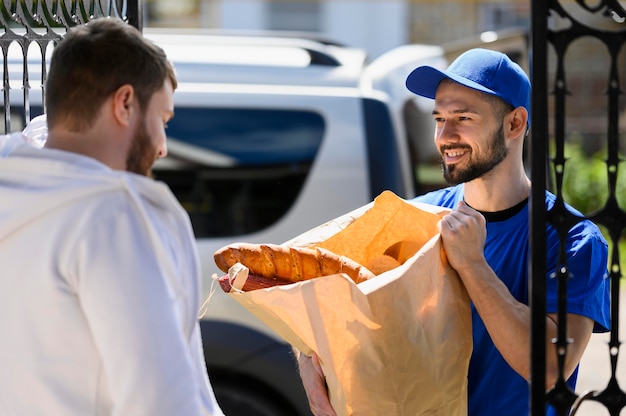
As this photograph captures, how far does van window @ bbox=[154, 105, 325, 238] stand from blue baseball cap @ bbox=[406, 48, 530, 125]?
2.30 meters

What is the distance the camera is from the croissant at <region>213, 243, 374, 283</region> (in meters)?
2.24

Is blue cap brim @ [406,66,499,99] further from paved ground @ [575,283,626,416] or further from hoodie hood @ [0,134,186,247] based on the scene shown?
paved ground @ [575,283,626,416]

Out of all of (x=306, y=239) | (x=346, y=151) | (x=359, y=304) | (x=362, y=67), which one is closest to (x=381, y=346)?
(x=359, y=304)

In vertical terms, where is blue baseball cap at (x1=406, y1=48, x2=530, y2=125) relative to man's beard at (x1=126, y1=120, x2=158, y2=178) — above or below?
above

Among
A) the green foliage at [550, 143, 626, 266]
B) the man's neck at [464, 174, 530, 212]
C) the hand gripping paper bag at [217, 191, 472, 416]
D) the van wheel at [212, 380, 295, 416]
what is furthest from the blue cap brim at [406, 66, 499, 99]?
the green foliage at [550, 143, 626, 266]

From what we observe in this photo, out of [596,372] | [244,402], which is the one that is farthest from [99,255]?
[596,372]

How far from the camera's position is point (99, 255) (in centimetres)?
159

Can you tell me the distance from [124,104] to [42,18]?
3.71ft

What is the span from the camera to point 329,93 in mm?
4949

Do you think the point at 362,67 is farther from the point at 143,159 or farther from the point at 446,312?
the point at 143,159

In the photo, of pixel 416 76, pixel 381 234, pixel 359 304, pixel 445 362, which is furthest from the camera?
pixel 416 76

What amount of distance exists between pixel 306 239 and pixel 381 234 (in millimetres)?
199

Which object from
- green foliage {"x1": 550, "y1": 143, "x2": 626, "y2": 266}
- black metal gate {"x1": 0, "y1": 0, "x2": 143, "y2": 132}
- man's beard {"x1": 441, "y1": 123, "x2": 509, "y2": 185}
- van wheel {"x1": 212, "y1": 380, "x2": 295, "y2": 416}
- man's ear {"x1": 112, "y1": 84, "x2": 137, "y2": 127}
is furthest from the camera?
green foliage {"x1": 550, "y1": 143, "x2": 626, "y2": 266}

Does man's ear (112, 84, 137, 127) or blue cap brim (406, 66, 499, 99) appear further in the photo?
blue cap brim (406, 66, 499, 99)
